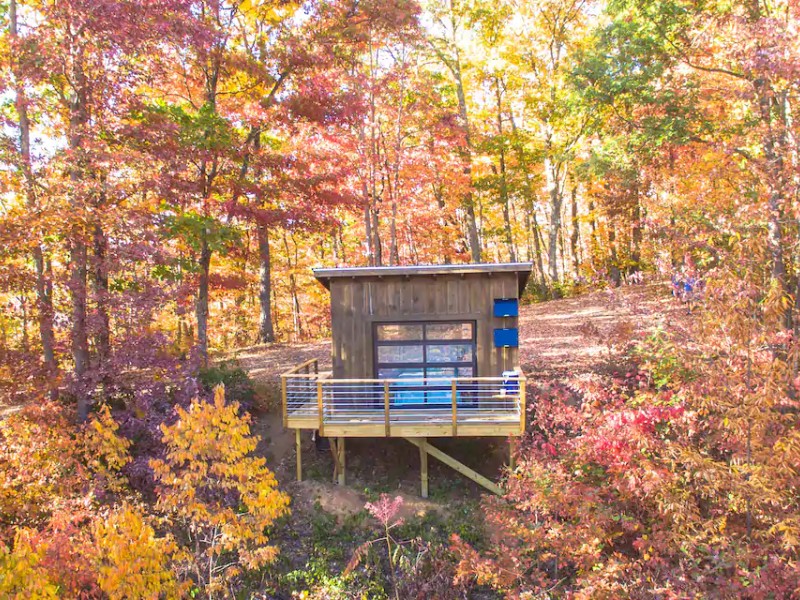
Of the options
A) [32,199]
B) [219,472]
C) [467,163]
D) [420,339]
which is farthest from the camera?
[467,163]

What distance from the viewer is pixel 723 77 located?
12.6 meters

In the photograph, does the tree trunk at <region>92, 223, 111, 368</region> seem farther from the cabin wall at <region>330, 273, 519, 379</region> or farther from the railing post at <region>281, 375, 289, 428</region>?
the cabin wall at <region>330, 273, 519, 379</region>

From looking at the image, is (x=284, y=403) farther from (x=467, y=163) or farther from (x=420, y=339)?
(x=467, y=163)

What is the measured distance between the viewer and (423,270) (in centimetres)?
988

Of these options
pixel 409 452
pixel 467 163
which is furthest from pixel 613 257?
pixel 409 452

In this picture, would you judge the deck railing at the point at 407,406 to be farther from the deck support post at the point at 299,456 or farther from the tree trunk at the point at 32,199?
the tree trunk at the point at 32,199

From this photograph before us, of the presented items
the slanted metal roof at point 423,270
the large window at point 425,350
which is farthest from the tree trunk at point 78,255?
the large window at point 425,350

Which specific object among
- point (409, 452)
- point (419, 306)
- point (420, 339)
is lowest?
point (409, 452)

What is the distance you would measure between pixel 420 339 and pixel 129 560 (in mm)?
5978

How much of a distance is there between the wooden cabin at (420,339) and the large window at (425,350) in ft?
0.06

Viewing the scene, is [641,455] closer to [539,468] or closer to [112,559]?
[539,468]

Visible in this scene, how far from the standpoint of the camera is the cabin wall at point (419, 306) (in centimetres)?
1016

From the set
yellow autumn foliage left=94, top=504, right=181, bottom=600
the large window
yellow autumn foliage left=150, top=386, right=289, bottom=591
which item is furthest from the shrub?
yellow autumn foliage left=94, top=504, right=181, bottom=600

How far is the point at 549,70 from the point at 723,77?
9.45 metres
